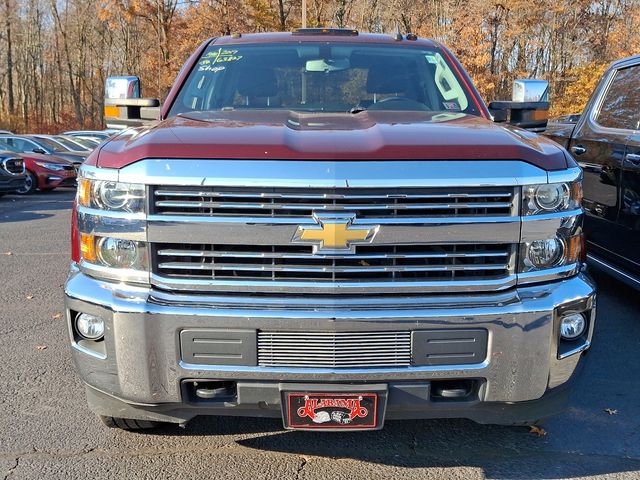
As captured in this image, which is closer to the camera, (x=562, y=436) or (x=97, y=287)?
(x=97, y=287)

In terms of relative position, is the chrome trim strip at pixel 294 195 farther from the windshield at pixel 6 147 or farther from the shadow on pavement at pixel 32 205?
the windshield at pixel 6 147

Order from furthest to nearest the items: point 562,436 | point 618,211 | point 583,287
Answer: point 618,211 → point 562,436 → point 583,287

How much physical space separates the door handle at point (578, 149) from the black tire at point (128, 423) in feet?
13.9

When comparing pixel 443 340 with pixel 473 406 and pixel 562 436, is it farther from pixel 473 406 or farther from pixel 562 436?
pixel 562 436

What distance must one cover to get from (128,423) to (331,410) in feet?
3.56

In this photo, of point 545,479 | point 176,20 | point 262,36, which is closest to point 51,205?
point 262,36

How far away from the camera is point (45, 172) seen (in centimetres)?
1612

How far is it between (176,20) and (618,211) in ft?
106

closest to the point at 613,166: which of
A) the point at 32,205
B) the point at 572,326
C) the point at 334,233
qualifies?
the point at 572,326

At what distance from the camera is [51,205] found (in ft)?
43.8

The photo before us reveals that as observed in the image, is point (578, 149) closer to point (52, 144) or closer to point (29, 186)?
point (29, 186)

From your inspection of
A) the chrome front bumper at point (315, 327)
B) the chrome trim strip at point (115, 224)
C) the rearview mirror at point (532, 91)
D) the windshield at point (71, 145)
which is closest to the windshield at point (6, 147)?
the windshield at point (71, 145)

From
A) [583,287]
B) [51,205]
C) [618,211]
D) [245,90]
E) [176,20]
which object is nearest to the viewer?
[583,287]

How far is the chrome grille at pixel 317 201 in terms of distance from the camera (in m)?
2.38
